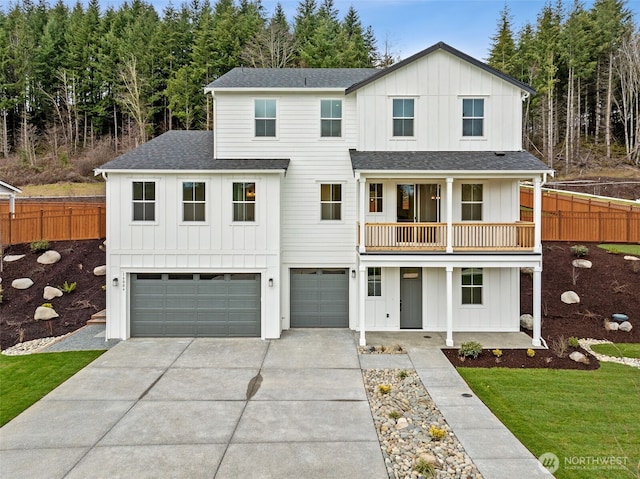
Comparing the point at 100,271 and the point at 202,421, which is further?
the point at 100,271

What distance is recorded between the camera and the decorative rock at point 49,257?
16.6m

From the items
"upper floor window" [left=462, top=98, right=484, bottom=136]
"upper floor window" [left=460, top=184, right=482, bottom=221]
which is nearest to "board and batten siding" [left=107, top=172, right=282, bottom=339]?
"upper floor window" [left=460, top=184, right=482, bottom=221]

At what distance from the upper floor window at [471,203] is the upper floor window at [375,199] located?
265 cm

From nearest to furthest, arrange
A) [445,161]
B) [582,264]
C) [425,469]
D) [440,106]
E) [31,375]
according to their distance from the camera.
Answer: [425,469] < [31,375] < [445,161] < [440,106] < [582,264]

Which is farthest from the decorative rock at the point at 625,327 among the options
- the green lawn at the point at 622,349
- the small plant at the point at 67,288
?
the small plant at the point at 67,288

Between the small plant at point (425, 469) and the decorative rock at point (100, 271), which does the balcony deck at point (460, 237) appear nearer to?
the small plant at point (425, 469)

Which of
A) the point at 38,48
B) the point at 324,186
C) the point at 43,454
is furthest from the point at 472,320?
the point at 38,48

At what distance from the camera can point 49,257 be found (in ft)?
54.9

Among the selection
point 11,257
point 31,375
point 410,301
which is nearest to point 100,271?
point 11,257

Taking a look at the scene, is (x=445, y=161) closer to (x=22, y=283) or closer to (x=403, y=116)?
(x=403, y=116)

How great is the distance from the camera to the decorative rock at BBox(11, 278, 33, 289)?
49.3ft

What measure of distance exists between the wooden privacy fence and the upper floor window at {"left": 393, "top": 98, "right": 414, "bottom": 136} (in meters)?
14.2

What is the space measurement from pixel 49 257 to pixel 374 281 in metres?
13.6

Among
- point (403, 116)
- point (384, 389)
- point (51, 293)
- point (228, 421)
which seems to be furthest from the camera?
point (51, 293)
